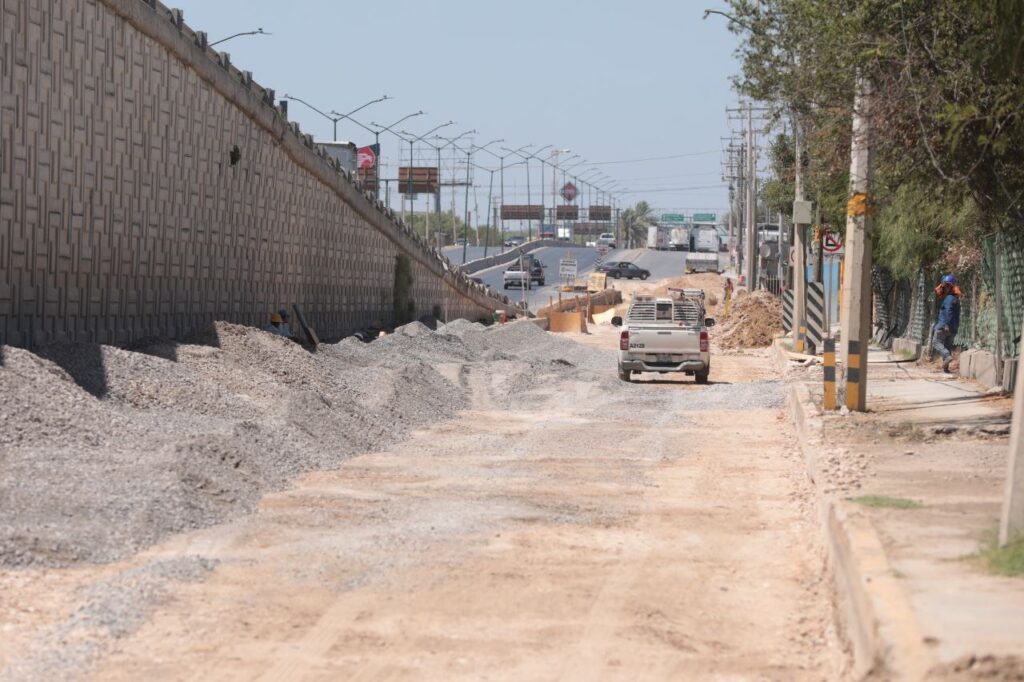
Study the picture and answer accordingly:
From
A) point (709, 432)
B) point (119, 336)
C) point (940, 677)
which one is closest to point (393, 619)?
point (940, 677)

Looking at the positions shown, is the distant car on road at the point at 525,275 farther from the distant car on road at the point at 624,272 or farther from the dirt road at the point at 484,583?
the dirt road at the point at 484,583

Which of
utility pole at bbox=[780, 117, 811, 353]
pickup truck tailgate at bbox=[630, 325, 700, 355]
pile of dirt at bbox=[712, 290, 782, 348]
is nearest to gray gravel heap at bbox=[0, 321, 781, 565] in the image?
pickup truck tailgate at bbox=[630, 325, 700, 355]

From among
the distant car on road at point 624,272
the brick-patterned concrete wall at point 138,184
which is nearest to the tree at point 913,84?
the brick-patterned concrete wall at point 138,184

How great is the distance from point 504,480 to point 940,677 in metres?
9.30

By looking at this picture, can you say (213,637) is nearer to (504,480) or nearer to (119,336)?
(504,480)

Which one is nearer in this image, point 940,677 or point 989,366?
point 940,677

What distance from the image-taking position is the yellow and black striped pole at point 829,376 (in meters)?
20.8

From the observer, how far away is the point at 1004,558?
870cm

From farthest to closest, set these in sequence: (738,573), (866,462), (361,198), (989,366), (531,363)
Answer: (361,198) < (531,363) < (989,366) < (866,462) < (738,573)

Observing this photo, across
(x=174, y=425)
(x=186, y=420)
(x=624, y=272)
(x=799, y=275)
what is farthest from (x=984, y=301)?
(x=624, y=272)

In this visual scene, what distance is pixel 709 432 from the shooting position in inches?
844

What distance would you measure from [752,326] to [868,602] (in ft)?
160

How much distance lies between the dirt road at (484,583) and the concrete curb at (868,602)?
0.23 m

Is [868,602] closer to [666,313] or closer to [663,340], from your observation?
[663,340]
